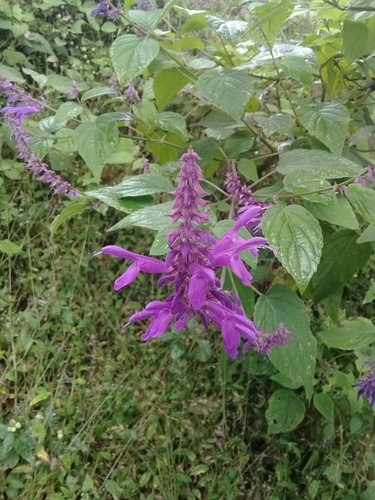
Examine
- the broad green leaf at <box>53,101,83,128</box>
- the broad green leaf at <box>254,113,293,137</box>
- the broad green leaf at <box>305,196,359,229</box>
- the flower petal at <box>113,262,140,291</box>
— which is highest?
the flower petal at <box>113,262,140,291</box>

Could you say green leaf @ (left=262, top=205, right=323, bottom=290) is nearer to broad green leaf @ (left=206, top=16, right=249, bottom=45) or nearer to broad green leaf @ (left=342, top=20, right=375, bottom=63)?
broad green leaf @ (left=206, top=16, right=249, bottom=45)

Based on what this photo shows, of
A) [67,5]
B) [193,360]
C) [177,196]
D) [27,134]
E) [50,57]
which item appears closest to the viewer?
[177,196]

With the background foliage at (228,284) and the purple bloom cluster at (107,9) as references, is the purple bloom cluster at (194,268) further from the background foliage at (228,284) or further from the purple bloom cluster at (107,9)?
the purple bloom cluster at (107,9)

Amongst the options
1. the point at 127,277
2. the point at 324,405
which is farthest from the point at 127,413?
the point at 127,277

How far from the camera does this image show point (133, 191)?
113 centimetres

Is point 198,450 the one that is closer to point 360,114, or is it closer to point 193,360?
point 193,360

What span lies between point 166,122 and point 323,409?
0.96 meters

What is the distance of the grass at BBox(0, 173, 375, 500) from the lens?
1.69m

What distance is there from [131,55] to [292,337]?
64 centimetres

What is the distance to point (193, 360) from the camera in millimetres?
1936

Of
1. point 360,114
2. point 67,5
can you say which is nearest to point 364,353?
point 360,114

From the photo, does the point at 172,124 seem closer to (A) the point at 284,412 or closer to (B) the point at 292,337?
(B) the point at 292,337

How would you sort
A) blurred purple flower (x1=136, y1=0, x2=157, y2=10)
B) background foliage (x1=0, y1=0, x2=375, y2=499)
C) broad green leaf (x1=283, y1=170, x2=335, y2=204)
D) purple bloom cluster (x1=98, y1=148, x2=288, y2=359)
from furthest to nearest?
blurred purple flower (x1=136, y1=0, x2=157, y2=10) → background foliage (x1=0, y1=0, x2=375, y2=499) → broad green leaf (x1=283, y1=170, x2=335, y2=204) → purple bloom cluster (x1=98, y1=148, x2=288, y2=359)

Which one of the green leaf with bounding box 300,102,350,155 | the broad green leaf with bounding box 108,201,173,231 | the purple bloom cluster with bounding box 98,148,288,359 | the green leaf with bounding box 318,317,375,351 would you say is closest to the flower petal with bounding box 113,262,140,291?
the purple bloom cluster with bounding box 98,148,288,359
